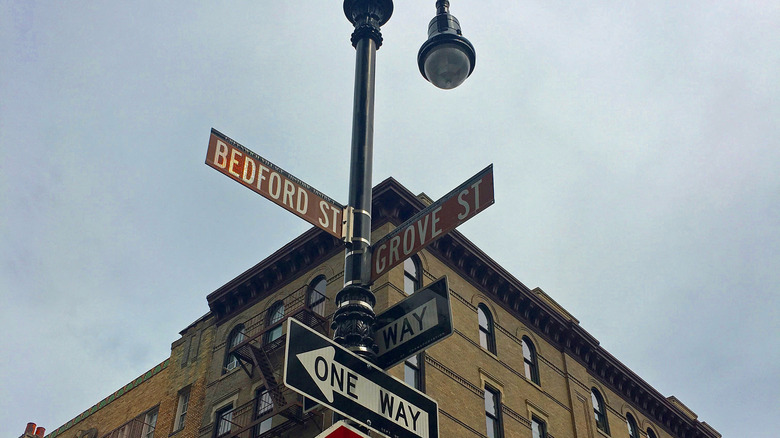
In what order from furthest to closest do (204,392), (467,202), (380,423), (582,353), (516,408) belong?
(582,353) → (204,392) → (516,408) → (467,202) → (380,423)

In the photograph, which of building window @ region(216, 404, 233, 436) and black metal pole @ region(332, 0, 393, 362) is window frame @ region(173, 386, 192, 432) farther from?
black metal pole @ region(332, 0, 393, 362)

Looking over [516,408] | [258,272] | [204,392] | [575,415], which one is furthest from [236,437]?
[575,415]

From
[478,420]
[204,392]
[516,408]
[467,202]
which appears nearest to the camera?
[467,202]

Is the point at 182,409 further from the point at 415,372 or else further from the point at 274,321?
the point at 415,372

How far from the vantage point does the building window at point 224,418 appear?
27356 mm

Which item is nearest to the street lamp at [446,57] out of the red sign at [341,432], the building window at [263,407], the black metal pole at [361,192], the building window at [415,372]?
the black metal pole at [361,192]

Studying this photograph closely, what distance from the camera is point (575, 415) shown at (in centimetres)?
2977

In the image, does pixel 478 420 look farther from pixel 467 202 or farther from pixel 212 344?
pixel 467 202

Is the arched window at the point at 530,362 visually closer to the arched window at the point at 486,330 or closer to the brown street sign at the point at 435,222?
the arched window at the point at 486,330

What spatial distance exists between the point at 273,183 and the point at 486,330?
21.1m

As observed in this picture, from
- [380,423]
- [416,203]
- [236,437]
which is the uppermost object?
[416,203]

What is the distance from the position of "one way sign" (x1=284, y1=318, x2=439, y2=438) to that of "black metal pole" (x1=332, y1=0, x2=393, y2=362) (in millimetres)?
454

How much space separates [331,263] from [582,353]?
37.3 ft

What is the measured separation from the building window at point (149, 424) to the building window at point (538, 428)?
46.0ft
